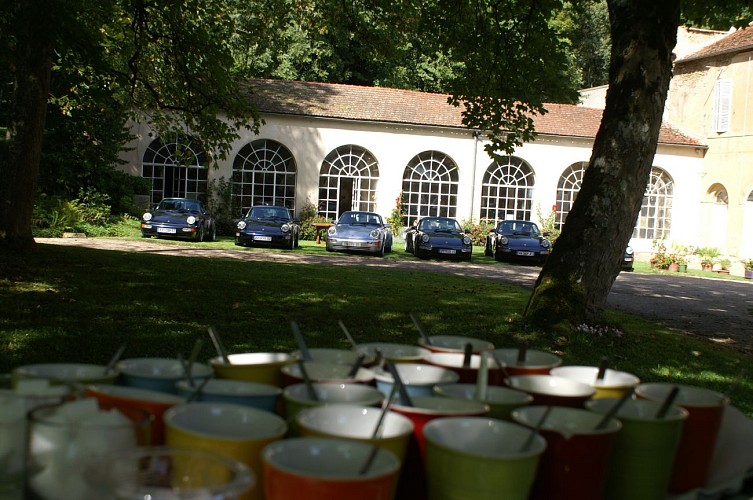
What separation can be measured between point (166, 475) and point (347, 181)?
32097 mm

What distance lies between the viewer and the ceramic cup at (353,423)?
4.95 feet

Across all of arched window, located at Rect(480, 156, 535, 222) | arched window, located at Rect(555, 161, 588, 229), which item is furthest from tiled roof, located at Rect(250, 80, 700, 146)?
arched window, located at Rect(480, 156, 535, 222)

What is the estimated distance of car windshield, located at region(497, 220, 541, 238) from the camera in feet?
84.7

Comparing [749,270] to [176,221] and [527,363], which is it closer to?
[176,221]

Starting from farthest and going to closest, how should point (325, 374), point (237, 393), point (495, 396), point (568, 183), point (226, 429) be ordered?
1. point (568, 183)
2. point (325, 374)
3. point (495, 396)
4. point (237, 393)
5. point (226, 429)

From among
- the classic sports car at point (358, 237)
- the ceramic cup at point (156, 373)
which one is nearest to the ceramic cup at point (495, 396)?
the ceramic cup at point (156, 373)

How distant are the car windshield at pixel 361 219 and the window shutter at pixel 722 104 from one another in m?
16.9

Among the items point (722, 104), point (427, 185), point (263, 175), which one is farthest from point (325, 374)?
point (722, 104)

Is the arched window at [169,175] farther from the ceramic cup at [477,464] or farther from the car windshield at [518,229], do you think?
the ceramic cup at [477,464]

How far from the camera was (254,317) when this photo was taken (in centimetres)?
898

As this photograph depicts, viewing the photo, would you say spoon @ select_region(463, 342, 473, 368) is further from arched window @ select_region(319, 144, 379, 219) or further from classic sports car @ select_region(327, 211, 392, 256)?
arched window @ select_region(319, 144, 379, 219)

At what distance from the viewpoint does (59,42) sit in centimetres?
997

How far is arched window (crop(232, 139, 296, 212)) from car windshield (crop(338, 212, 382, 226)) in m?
7.25

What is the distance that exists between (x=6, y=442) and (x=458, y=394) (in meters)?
1.04
